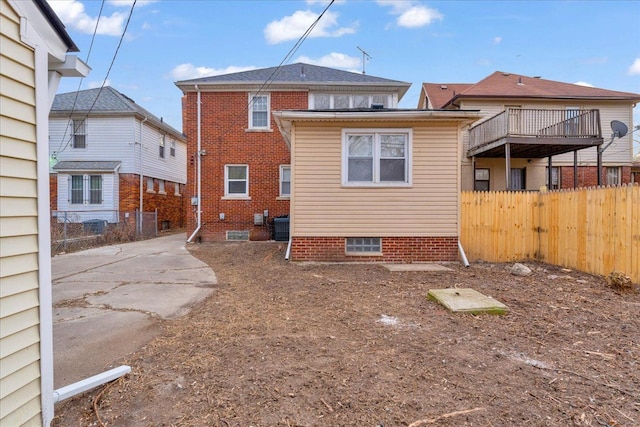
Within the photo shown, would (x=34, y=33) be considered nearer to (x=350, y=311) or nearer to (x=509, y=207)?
(x=350, y=311)

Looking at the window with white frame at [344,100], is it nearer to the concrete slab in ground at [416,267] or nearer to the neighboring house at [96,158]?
the concrete slab in ground at [416,267]

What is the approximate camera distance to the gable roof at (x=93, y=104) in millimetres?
16359

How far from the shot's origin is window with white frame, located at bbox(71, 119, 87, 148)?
16562mm

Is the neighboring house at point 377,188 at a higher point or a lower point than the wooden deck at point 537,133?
lower

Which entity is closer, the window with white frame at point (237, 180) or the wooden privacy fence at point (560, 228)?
the wooden privacy fence at point (560, 228)

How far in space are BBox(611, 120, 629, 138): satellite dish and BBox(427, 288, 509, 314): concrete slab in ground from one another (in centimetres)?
1425

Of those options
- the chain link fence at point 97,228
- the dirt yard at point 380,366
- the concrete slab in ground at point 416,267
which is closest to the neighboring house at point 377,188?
the concrete slab in ground at point 416,267

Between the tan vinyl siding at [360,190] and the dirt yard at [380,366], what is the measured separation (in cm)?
303

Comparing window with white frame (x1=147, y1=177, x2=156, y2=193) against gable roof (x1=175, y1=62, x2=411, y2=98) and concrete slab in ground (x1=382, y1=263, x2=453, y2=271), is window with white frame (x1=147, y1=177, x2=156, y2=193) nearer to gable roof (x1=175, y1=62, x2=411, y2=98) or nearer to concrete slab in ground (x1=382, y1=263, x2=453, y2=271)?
gable roof (x1=175, y1=62, x2=411, y2=98)

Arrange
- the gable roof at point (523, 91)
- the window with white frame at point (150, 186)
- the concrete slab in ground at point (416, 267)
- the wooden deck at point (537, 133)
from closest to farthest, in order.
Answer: the concrete slab in ground at point (416, 267) < the wooden deck at point (537, 133) < the gable roof at point (523, 91) < the window with white frame at point (150, 186)

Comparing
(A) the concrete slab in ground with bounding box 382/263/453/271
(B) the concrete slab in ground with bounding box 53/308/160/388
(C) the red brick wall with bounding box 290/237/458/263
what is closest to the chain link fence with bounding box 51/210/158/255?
(C) the red brick wall with bounding box 290/237/458/263

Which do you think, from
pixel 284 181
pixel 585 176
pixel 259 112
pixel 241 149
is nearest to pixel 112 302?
pixel 284 181

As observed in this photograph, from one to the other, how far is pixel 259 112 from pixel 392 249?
26.7 feet

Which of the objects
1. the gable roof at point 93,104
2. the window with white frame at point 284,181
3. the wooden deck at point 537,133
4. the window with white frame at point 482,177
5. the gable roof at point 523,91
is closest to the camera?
the wooden deck at point 537,133
